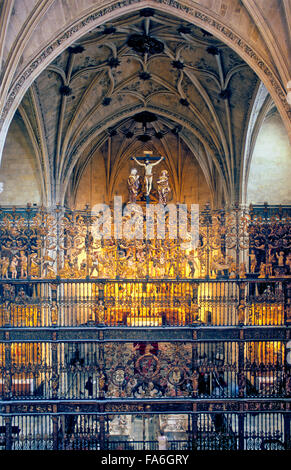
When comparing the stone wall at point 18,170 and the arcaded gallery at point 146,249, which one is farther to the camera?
the stone wall at point 18,170

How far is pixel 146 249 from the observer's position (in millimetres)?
9375

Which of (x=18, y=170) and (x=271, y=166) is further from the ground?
(x=271, y=166)

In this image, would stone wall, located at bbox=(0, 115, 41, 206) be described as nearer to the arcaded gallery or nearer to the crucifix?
the arcaded gallery

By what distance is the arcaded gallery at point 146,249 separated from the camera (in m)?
9.13

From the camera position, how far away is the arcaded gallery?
9133 mm

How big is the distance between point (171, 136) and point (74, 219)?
52.0ft

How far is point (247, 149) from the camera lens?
56.9ft

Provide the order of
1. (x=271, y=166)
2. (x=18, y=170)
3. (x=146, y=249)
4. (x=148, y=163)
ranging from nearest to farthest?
(x=146, y=249) < (x=148, y=163) < (x=18, y=170) < (x=271, y=166)

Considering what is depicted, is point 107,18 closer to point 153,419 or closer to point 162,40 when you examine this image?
point 162,40

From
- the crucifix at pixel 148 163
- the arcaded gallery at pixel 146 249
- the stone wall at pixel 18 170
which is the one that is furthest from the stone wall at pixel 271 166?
the stone wall at pixel 18 170

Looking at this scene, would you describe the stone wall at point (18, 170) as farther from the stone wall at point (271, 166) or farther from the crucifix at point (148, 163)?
the stone wall at point (271, 166)

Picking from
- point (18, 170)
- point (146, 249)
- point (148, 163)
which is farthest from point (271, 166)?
point (146, 249)

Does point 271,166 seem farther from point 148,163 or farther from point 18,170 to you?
point 18,170
